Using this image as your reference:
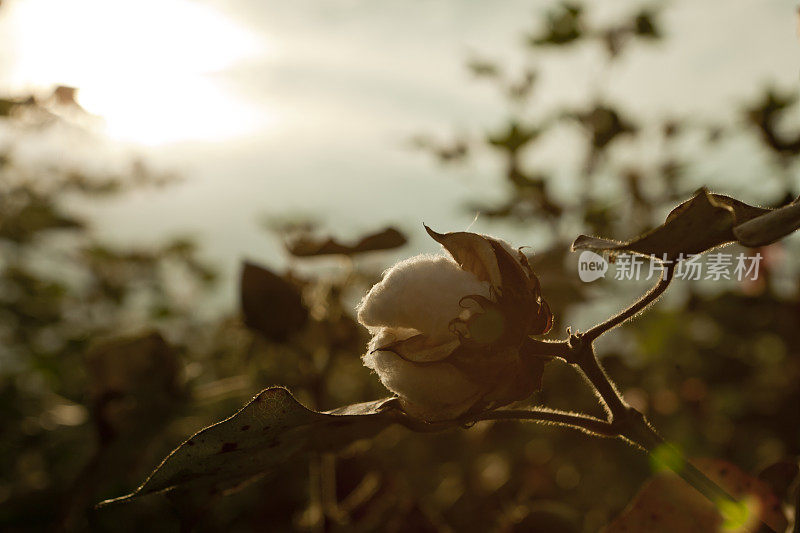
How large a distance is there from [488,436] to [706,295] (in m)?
1.32

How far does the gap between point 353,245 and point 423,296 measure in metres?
0.41

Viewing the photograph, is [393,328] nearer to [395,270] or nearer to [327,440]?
[395,270]

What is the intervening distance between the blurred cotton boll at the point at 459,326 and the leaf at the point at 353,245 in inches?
13.3

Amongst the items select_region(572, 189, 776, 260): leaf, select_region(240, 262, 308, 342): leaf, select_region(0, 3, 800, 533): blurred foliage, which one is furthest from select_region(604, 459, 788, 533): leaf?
select_region(240, 262, 308, 342): leaf

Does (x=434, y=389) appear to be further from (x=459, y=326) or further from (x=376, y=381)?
(x=376, y=381)

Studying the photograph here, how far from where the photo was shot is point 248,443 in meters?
0.68

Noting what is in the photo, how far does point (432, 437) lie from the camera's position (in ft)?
9.12

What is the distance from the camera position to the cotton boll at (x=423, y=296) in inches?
26.3

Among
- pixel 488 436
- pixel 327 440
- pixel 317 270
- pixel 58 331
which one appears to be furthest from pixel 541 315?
pixel 58 331

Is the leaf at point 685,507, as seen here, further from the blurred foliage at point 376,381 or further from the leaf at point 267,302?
the leaf at point 267,302

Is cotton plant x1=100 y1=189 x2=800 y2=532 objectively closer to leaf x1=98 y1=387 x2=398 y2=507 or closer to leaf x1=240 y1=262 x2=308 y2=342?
leaf x1=98 y1=387 x2=398 y2=507

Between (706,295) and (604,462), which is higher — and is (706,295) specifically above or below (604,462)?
above

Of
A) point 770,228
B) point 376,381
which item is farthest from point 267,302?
point 376,381

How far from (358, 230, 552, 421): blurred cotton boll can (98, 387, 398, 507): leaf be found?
66 mm
